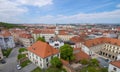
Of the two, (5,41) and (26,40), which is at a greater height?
(5,41)

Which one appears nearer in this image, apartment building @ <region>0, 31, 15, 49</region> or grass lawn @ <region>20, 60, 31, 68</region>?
grass lawn @ <region>20, 60, 31, 68</region>

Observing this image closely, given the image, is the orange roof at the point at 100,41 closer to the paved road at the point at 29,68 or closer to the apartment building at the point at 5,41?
the paved road at the point at 29,68

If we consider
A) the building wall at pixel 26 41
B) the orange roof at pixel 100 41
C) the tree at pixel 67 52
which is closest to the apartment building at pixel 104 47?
the orange roof at pixel 100 41

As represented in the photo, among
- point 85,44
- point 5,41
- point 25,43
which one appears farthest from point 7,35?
point 85,44

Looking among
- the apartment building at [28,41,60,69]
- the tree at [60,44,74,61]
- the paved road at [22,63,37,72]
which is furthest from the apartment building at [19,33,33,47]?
the tree at [60,44,74,61]

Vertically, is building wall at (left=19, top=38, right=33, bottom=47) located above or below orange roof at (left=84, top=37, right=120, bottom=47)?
below

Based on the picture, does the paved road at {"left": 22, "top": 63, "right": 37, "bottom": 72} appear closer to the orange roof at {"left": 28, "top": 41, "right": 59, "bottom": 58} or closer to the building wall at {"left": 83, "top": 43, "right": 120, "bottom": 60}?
the orange roof at {"left": 28, "top": 41, "right": 59, "bottom": 58}

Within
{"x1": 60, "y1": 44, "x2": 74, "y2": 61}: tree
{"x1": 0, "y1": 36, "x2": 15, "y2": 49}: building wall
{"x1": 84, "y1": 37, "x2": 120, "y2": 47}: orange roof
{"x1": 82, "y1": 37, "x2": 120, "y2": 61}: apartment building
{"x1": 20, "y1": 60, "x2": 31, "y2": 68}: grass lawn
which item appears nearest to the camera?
{"x1": 60, "y1": 44, "x2": 74, "y2": 61}: tree

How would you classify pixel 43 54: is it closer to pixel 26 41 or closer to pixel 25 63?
pixel 25 63

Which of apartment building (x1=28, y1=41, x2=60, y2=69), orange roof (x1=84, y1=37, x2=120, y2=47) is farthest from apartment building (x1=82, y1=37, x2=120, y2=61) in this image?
apartment building (x1=28, y1=41, x2=60, y2=69)

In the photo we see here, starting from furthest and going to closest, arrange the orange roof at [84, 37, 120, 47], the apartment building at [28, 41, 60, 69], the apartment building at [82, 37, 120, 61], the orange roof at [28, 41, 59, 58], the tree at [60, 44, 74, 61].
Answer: the orange roof at [84, 37, 120, 47], the apartment building at [82, 37, 120, 61], the tree at [60, 44, 74, 61], the orange roof at [28, 41, 59, 58], the apartment building at [28, 41, 60, 69]

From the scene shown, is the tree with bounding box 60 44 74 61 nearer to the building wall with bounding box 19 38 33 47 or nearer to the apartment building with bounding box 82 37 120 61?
the apartment building with bounding box 82 37 120 61

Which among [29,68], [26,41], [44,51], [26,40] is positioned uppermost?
[44,51]

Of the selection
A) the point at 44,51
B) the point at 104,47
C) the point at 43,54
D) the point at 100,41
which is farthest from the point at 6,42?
the point at 104,47
